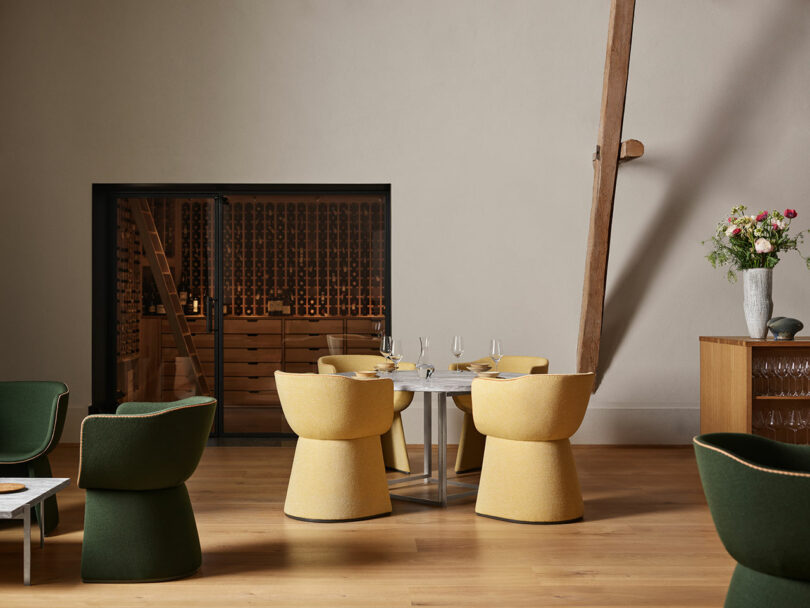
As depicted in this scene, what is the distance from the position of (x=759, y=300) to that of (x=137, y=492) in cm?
384

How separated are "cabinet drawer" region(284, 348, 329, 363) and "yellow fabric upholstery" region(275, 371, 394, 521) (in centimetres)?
234

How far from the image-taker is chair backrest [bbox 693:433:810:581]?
2.07 meters

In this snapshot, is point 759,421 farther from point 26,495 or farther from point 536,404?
point 26,495

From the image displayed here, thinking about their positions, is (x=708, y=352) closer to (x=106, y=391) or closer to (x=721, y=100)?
(x=721, y=100)

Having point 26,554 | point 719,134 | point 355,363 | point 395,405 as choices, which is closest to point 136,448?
point 26,554

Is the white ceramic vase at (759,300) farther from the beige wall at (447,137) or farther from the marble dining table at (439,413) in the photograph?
the marble dining table at (439,413)

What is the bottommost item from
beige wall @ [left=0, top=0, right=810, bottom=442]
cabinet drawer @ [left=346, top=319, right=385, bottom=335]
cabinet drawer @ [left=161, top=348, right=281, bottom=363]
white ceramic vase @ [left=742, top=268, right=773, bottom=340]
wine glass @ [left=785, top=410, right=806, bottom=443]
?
wine glass @ [left=785, top=410, right=806, bottom=443]

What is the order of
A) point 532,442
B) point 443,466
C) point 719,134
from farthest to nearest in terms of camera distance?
point 719,134 → point 443,466 → point 532,442

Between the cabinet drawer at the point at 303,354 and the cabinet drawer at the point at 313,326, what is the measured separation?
0.49 feet

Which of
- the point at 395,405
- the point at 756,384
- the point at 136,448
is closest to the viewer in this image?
the point at 136,448

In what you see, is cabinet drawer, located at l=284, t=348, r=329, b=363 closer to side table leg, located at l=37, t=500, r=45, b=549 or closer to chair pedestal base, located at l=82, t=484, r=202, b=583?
side table leg, located at l=37, t=500, r=45, b=549

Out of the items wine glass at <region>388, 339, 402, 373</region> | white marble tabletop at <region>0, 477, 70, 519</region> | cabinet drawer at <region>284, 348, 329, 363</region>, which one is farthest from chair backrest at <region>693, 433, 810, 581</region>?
cabinet drawer at <region>284, 348, 329, 363</region>

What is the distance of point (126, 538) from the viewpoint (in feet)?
9.91

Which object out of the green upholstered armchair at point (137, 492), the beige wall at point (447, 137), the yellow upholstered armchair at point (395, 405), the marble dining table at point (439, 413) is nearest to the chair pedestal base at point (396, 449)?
the yellow upholstered armchair at point (395, 405)
